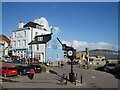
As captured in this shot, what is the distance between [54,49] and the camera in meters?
41.0

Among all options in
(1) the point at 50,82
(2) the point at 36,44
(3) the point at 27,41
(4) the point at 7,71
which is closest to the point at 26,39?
(3) the point at 27,41

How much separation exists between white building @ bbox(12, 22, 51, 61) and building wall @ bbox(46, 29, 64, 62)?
4.88 feet

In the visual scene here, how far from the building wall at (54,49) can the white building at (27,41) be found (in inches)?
58.5

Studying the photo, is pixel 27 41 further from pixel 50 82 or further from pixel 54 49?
pixel 50 82

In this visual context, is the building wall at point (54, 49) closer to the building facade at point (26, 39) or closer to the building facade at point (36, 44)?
the building facade at point (36, 44)

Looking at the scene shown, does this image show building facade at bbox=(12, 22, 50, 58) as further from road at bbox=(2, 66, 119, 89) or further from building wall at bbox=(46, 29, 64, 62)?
road at bbox=(2, 66, 119, 89)

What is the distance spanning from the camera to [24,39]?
42969 millimetres

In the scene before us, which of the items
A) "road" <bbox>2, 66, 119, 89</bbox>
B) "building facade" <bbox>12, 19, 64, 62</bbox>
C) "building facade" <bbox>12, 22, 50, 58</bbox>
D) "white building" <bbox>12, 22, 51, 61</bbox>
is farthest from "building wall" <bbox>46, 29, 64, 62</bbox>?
"road" <bbox>2, 66, 119, 89</bbox>

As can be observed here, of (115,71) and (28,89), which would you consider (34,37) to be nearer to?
(115,71)

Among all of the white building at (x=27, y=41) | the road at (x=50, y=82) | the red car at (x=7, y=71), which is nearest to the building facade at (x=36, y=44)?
the white building at (x=27, y=41)

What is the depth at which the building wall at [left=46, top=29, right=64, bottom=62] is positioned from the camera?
3884 centimetres

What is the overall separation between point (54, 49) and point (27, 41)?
27.7 ft

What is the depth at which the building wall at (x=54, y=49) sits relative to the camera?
1529 inches

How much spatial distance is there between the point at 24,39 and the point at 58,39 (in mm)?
10303
